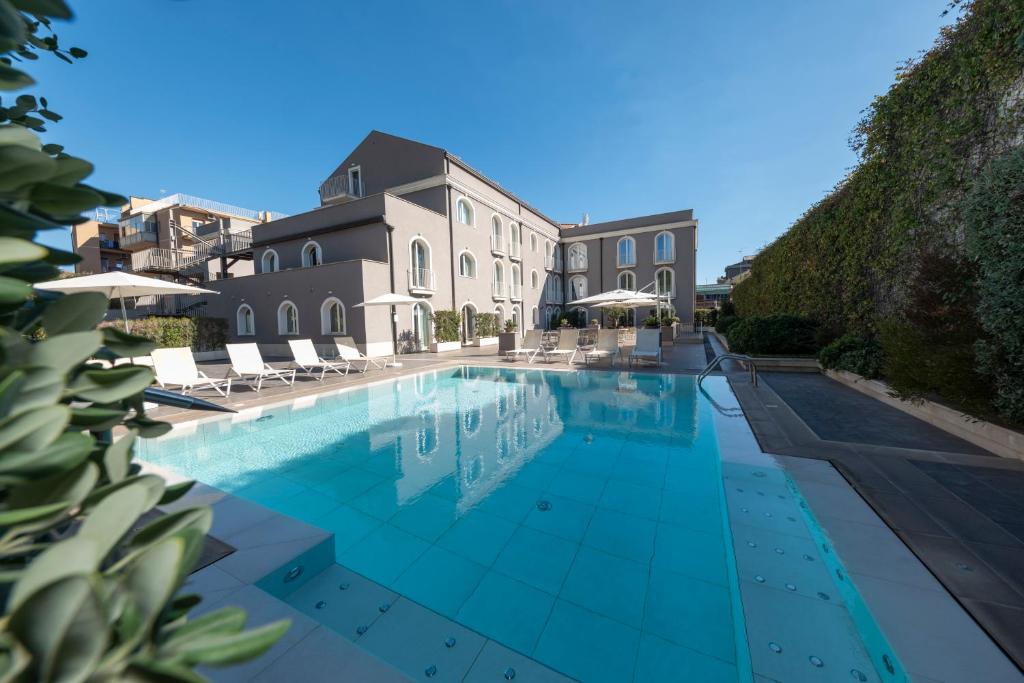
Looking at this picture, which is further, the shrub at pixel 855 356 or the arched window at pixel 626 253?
the arched window at pixel 626 253

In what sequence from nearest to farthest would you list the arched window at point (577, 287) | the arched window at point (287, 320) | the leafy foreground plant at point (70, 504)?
the leafy foreground plant at point (70, 504)
the arched window at point (287, 320)
the arched window at point (577, 287)

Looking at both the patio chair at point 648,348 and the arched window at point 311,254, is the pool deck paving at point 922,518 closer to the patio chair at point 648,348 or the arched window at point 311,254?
the patio chair at point 648,348

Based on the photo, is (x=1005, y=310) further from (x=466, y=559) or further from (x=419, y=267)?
(x=419, y=267)

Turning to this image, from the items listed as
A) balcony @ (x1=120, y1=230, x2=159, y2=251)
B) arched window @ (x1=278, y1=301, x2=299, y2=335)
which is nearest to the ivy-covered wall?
arched window @ (x1=278, y1=301, x2=299, y2=335)

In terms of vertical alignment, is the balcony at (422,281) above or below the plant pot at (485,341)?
above

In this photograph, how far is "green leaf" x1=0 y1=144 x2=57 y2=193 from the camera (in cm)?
48

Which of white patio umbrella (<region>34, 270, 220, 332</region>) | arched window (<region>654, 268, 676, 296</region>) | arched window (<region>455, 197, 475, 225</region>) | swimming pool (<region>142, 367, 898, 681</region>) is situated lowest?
swimming pool (<region>142, 367, 898, 681</region>)

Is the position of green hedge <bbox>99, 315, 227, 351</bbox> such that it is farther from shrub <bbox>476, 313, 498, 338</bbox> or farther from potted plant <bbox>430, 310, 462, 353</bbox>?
shrub <bbox>476, 313, 498, 338</bbox>

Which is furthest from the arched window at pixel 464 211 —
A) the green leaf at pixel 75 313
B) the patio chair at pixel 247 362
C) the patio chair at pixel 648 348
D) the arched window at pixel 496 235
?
the green leaf at pixel 75 313

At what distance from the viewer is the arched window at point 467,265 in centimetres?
1856

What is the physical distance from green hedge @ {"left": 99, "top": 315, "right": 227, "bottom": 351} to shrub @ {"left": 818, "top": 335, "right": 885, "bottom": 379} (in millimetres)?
18605

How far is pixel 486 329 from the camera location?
19.5 m

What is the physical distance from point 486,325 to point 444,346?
3.45 m

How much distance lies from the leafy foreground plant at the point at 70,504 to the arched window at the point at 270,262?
19720 millimetres
